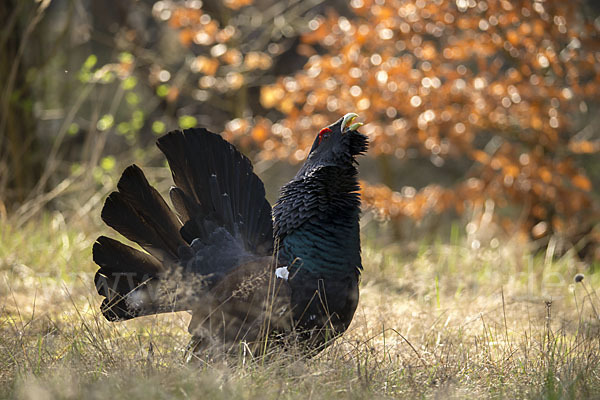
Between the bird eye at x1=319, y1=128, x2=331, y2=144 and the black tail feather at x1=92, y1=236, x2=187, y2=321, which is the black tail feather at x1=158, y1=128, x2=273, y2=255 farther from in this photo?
the bird eye at x1=319, y1=128, x2=331, y2=144

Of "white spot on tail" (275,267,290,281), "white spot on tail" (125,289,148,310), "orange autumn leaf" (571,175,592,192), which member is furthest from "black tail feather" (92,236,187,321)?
"orange autumn leaf" (571,175,592,192)

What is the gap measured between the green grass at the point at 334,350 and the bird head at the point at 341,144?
0.81 metres

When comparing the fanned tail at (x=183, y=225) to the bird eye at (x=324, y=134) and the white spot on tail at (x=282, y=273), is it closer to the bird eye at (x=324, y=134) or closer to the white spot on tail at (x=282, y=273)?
the white spot on tail at (x=282, y=273)

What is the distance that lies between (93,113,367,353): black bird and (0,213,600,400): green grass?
5.3 inches

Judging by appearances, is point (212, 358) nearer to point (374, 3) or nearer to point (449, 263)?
A: point (449, 263)

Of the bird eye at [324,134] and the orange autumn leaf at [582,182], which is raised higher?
the bird eye at [324,134]

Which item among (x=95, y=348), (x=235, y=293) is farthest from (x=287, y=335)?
(x=95, y=348)

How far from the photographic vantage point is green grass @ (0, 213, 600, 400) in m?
2.38

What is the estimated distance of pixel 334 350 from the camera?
289cm

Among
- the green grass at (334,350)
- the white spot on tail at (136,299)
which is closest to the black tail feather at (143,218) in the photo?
the white spot on tail at (136,299)

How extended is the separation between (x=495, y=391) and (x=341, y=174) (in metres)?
1.13

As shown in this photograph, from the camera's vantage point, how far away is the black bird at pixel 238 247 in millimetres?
2824

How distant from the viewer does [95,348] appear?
2.72m

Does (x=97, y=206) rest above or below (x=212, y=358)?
above
